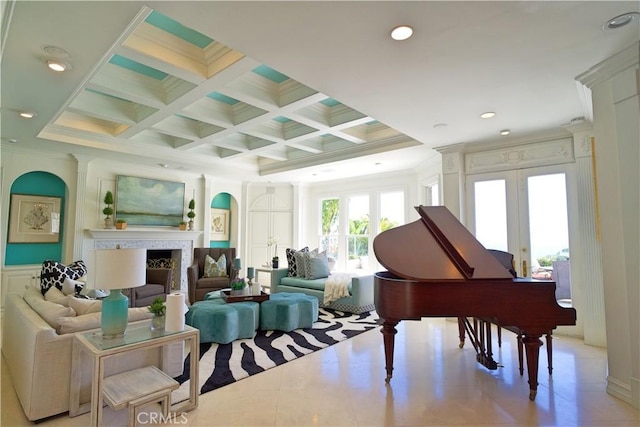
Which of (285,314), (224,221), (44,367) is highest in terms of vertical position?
(224,221)

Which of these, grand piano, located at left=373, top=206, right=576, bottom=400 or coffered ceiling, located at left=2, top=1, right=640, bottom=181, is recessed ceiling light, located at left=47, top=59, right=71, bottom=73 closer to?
coffered ceiling, located at left=2, top=1, right=640, bottom=181

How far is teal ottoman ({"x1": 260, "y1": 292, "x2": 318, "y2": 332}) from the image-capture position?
163 inches

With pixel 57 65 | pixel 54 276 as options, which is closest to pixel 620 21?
pixel 57 65

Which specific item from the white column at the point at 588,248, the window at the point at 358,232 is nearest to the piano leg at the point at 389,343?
the white column at the point at 588,248

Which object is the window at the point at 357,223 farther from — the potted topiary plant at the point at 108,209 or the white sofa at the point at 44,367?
the white sofa at the point at 44,367

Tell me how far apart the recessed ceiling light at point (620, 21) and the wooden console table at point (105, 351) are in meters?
3.55

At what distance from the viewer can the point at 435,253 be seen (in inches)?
112

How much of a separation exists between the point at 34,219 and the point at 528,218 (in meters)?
7.73

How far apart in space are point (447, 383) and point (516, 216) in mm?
2829

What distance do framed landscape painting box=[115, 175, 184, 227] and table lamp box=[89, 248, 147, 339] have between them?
4.49 m

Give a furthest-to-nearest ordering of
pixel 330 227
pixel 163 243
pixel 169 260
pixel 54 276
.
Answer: pixel 330 227 < pixel 169 260 < pixel 163 243 < pixel 54 276

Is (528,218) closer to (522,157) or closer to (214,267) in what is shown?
(522,157)

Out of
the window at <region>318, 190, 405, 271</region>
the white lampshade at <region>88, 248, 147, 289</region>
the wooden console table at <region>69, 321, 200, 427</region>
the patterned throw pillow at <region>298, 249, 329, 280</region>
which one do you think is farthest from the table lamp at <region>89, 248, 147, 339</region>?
the window at <region>318, 190, 405, 271</region>

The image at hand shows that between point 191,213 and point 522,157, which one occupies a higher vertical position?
point 522,157
